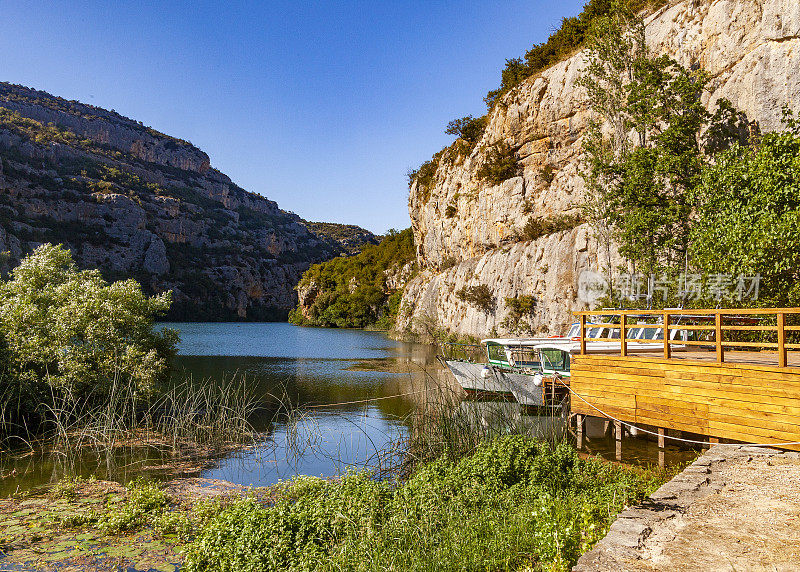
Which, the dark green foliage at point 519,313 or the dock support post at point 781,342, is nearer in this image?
the dock support post at point 781,342

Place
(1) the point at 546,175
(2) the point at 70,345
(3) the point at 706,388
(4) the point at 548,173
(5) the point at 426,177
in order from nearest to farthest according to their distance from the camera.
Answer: (3) the point at 706,388 → (2) the point at 70,345 → (4) the point at 548,173 → (1) the point at 546,175 → (5) the point at 426,177

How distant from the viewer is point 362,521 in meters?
6.36

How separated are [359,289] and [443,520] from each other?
74667mm

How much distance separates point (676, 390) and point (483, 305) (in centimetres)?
2966

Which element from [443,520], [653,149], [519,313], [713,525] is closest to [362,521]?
[443,520]

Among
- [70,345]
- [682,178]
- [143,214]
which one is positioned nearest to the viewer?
[70,345]

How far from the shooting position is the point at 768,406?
305 inches

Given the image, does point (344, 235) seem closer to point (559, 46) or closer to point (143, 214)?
point (143, 214)

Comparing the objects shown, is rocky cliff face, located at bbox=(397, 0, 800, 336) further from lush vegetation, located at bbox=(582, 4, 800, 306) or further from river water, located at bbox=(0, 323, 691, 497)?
river water, located at bbox=(0, 323, 691, 497)

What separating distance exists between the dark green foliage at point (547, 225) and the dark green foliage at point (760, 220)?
663 inches

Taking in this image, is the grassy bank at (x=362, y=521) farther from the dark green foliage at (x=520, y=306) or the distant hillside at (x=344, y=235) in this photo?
the distant hillside at (x=344, y=235)

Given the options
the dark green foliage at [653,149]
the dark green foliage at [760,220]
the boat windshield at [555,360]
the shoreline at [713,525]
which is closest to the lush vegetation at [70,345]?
the shoreline at [713,525]

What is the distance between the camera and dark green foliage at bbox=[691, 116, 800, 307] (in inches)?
520

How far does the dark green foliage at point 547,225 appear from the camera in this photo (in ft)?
109
